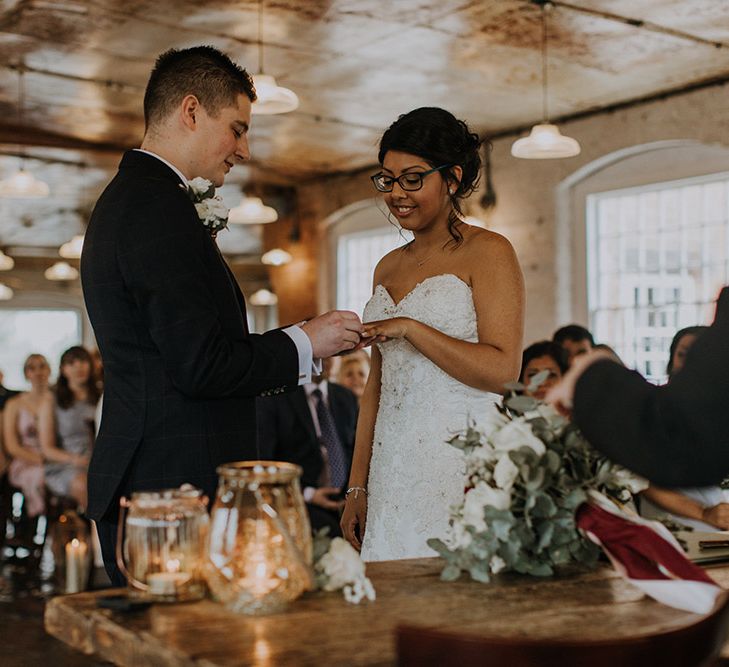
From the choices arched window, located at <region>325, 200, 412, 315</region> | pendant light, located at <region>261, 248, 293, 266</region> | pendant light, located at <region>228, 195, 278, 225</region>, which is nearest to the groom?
pendant light, located at <region>228, 195, 278, 225</region>

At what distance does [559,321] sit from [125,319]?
26.3ft

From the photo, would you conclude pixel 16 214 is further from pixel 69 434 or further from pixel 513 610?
pixel 513 610

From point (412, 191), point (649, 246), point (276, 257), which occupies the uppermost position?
point (276, 257)

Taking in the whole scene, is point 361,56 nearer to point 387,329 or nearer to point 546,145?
point 546,145

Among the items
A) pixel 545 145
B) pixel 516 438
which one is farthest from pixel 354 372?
pixel 516 438

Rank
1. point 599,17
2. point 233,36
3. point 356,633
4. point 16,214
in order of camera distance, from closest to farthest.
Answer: point 356,633
point 599,17
point 233,36
point 16,214

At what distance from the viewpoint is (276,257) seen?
43.8 ft

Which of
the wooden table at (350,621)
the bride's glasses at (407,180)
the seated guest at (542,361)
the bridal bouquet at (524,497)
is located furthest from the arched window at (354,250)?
the wooden table at (350,621)

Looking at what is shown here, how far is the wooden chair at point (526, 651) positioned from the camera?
1239mm

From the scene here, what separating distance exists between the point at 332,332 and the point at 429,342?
1.63ft

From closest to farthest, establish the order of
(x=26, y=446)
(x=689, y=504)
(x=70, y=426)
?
(x=689, y=504) → (x=70, y=426) → (x=26, y=446)

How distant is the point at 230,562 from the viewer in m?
1.66

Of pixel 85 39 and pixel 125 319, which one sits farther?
pixel 85 39

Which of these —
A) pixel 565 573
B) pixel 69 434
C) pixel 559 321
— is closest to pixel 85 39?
pixel 69 434
